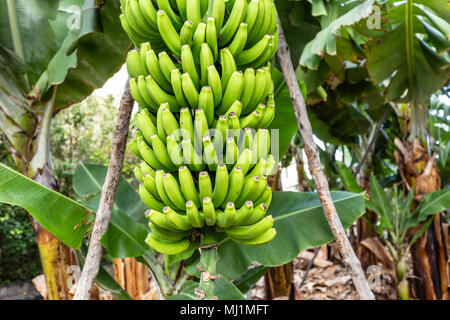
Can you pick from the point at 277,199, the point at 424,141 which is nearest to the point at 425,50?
the point at 424,141

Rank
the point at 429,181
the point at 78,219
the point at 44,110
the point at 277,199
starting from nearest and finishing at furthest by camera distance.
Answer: the point at 78,219, the point at 277,199, the point at 44,110, the point at 429,181

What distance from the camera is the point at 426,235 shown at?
100.0 inches

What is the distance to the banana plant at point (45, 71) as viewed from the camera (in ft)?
5.56

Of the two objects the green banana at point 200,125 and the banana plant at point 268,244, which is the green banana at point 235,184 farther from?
the banana plant at point 268,244

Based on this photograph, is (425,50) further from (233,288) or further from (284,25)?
(233,288)

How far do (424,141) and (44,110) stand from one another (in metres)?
2.64

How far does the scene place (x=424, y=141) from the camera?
2.53 meters

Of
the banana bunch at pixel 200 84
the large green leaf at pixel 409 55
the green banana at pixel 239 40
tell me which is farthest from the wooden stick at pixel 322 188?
the large green leaf at pixel 409 55

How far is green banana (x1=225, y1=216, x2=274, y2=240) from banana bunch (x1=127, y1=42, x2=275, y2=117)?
0.79 ft

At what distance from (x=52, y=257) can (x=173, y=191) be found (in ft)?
4.16

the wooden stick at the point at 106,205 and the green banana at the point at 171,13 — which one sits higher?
the green banana at the point at 171,13

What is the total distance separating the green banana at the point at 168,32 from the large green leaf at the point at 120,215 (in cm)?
59

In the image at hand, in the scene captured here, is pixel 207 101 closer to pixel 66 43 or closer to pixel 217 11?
pixel 217 11

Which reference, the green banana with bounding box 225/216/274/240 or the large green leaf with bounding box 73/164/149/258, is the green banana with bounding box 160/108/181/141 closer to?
the green banana with bounding box 225/216/274/240
